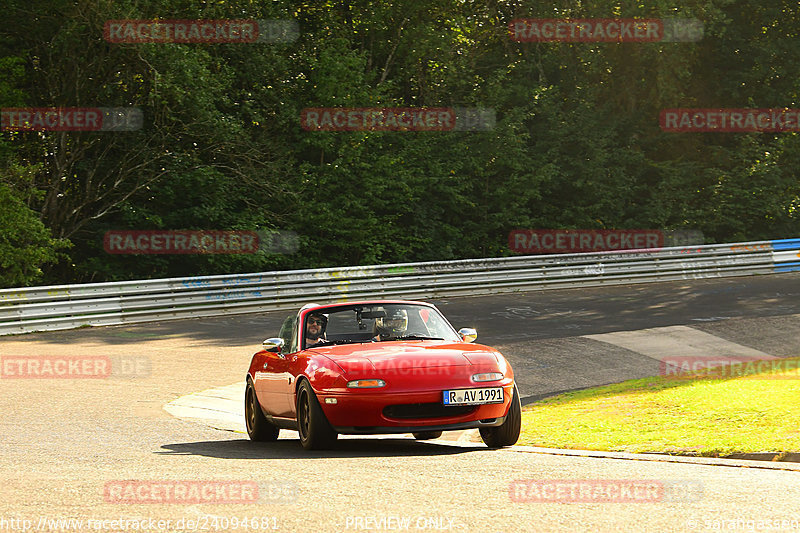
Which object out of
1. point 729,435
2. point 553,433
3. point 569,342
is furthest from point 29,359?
point 729,435

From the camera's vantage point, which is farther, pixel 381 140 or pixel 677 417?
pixel 381 140

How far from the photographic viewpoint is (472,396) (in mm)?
9539

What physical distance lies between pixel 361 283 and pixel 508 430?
18985mm

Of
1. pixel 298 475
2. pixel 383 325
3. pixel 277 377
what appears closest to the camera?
pixel 298 475

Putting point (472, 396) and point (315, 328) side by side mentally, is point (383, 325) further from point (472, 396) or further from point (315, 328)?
point (472, 396)

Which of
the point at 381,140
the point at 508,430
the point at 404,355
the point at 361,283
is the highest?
the point at 381,140

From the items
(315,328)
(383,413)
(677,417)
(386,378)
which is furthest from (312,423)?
(677,417)

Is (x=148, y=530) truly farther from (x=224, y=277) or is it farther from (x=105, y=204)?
(x=105, y=204)

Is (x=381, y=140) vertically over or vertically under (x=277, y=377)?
over

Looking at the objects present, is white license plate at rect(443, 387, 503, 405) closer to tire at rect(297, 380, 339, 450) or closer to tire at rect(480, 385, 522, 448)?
tire at rect(480, 385, 522, 448)

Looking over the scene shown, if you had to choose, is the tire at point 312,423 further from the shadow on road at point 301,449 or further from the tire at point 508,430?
the tire at point 508,430

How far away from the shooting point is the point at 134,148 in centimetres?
3127

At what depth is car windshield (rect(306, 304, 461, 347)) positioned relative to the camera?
10602mm

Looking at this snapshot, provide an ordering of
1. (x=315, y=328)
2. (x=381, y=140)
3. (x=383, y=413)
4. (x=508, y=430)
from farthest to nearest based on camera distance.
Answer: (x=381, y=140), (x=315, y=328), (x=508, y=430), (x=383, y=413)
